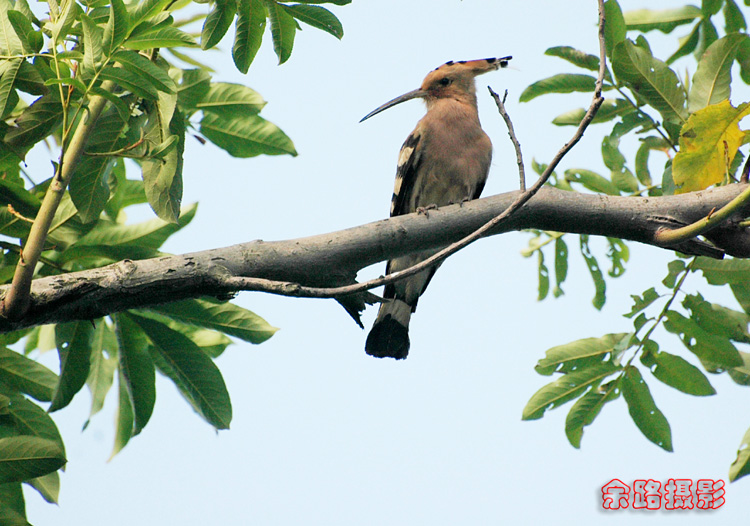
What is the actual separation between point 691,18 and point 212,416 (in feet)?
9.20

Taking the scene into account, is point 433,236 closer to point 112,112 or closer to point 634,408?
point 112,112

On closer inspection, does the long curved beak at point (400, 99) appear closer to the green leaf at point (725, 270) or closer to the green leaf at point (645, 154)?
the green leaf at point (645, 154)

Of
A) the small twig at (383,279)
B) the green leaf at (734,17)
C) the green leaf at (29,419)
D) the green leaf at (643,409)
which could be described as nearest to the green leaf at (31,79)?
the small twig at (383,279)

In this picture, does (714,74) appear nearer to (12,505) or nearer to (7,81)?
(7,81)

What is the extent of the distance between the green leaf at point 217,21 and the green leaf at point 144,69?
14.1 inches

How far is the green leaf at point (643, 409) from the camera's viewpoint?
108 inches

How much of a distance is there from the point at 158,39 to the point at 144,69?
0.10m

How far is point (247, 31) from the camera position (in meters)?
2.32

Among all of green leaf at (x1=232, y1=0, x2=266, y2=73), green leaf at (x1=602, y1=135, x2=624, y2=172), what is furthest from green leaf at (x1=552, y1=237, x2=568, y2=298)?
green leaf at (x1=232, y1=0, x2=266, y2=73)

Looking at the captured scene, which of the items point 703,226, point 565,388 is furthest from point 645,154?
point 703,226

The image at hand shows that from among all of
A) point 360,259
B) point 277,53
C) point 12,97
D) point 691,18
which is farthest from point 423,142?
point 12,97

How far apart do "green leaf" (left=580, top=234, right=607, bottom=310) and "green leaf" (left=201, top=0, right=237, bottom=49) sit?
2.03m

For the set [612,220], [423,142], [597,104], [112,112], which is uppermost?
[423,142]

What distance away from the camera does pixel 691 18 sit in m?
3.27
